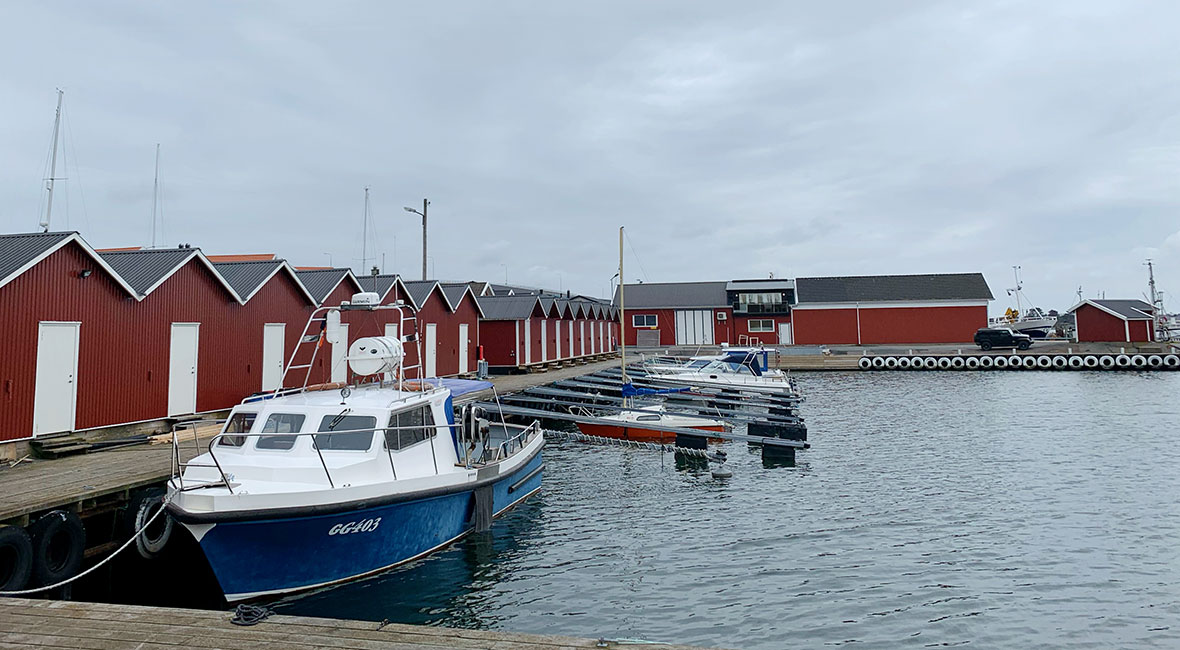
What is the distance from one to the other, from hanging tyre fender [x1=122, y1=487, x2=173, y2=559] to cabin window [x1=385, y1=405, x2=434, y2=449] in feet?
11.0

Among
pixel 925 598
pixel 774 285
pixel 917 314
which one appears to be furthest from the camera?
pixel 774 285

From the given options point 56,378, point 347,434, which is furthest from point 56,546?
point 56,378

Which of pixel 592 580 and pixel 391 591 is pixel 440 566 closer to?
pixel 391 591

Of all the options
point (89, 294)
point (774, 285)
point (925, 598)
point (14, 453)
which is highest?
point (774, 285)

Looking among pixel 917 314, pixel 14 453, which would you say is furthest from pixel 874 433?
pixel 917 314

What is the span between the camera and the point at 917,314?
206 feet

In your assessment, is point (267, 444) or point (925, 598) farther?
point (267, 444)

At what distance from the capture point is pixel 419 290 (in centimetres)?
2866

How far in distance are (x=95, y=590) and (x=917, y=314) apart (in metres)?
64.8

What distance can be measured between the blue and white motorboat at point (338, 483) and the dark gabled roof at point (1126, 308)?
65168mm

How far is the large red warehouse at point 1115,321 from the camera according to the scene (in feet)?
189

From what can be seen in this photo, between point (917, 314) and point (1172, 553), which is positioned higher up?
point (917, 314)

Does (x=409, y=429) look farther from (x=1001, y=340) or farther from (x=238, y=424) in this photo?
(x=1001, y=340)

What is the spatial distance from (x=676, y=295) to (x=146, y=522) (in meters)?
64.4
